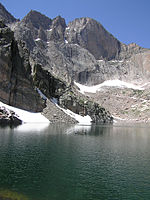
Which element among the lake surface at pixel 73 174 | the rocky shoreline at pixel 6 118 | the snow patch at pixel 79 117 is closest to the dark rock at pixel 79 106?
the snow patch at pixel 79 117

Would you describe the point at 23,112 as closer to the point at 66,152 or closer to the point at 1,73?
the point at 1,73

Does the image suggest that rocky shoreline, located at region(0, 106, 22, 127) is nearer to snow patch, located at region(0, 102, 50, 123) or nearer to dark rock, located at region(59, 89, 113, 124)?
snow patch, located at region(0, 102, 50, 123)

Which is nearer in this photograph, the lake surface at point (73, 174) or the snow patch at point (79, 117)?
the lake surface at point (73, 174)

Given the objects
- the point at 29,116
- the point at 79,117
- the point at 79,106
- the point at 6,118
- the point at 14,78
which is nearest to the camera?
the point at 6,118

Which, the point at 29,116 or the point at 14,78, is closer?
the point at 29,116

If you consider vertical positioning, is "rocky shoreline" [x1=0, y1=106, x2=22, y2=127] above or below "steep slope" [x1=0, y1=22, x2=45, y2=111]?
below

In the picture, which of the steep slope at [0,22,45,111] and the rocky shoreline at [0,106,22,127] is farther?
the steep slope at [0,22,45,111]

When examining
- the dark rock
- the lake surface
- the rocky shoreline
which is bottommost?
the lake surface

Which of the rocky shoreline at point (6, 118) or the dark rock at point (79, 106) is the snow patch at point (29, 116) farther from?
the dark rock at point (79, 106)

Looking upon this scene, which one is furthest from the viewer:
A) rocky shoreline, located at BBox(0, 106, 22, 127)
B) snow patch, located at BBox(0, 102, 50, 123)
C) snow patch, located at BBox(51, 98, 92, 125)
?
snow patch, located at BBox(51, 98, 92, 125)

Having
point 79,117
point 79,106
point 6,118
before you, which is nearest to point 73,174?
point 6,118

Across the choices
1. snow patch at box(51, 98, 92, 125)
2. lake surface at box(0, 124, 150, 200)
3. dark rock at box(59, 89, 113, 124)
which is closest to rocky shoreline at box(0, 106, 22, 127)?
lake surface at box(0, 124, 150, 200)

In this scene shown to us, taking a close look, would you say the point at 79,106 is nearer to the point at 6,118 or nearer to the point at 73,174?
the point at 6,118

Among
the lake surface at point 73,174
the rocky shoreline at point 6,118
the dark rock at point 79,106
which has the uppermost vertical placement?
the dark rock at point 79,106
